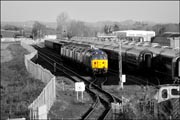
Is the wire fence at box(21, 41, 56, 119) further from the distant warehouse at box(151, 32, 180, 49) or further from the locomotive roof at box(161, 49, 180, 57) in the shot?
the distant warehouse at box(151, 32, 180, 49)

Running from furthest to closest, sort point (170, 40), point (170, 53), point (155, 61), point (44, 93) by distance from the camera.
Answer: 1. point (170, 40)
2. point (155, 61)
3. point (170, 53)
4. point (44, 93)

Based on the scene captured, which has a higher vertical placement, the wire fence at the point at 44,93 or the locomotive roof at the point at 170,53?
the locomotive roof at the point at 170,53

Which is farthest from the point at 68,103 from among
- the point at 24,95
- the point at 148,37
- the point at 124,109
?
the point at 148,37

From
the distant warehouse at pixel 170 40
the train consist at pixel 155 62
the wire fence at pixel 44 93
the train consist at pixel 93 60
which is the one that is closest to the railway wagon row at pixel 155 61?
the train consist at pixel 155 62

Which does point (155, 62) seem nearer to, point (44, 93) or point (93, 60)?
point (93, 60)

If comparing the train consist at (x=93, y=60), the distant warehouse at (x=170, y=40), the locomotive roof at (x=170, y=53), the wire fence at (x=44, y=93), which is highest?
the distant warehouse at (x=170, y=40)

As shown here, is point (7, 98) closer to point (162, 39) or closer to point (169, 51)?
point (169, 51)

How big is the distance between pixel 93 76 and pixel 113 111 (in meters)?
17.3

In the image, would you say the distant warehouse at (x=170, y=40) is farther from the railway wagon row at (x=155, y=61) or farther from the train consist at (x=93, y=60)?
the train consist at (x=93, y=60)

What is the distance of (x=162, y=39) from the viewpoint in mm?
79875

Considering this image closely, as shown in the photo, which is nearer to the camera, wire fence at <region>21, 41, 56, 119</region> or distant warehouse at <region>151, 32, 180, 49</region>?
wire fence at <region>21, 41, 56, 119</region>

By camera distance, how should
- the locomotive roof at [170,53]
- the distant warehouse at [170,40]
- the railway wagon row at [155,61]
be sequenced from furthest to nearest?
1. the distant warehouse at [170,40]
2. the locomotive roof at [170,53]
3. the railway wagon row at [155,61]

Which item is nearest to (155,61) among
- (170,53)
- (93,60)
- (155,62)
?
(155,62)

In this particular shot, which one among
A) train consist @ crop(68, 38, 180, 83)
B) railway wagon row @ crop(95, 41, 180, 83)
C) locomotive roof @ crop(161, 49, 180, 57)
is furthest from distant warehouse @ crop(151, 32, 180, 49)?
locomotive roof @ crop(161, 49, 180, 57)
